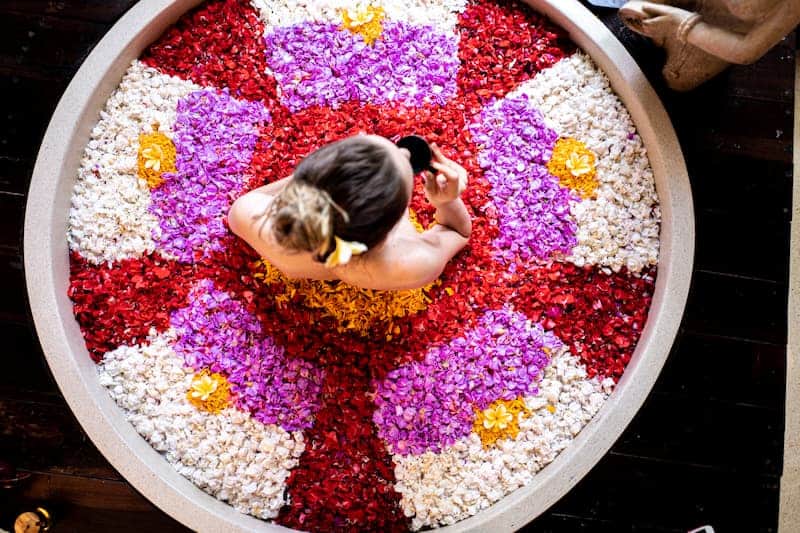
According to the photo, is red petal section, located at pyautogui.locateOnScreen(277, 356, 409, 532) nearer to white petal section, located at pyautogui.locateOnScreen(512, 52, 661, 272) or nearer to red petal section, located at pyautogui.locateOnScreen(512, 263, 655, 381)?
red petal section, located at pyautogui.locateOnScreen(512, 263, 655, 381)

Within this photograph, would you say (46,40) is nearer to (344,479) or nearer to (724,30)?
(344,479)

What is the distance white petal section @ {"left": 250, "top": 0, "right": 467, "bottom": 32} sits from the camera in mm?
2047

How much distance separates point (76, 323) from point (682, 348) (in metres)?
1.90

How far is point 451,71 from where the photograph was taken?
2.04m

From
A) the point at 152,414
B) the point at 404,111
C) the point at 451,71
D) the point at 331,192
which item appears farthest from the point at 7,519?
the point at 451,71

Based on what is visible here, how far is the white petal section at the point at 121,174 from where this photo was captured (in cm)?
195

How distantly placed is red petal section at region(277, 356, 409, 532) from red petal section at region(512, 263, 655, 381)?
0.61 meters

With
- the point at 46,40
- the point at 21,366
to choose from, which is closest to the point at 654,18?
the point at 46,40

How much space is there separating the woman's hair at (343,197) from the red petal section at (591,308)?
790mm

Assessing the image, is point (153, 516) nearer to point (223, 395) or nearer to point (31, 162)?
point (223, 395)

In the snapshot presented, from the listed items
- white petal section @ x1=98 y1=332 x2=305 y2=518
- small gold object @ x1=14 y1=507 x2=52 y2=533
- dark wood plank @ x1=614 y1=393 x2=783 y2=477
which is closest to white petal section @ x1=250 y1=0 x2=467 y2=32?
white petal section @ x1=98 y1=332 x2=305 y2=518

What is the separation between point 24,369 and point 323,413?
3.17 ft

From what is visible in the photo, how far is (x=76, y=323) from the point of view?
1935mm

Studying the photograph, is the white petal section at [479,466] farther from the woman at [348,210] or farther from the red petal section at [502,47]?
the red petal section at [502,47]
